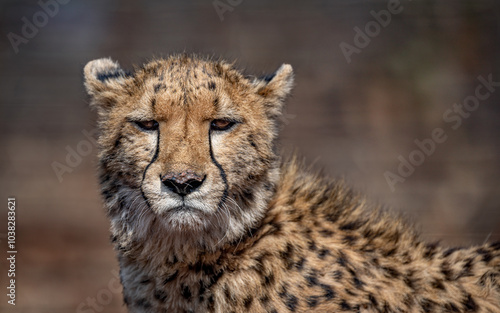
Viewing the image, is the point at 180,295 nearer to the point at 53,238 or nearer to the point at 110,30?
the point at 53,238

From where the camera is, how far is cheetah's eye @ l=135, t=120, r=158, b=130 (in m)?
2.15

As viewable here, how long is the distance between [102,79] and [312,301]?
1.16 meters

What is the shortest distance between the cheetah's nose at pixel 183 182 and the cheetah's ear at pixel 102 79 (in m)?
0.55

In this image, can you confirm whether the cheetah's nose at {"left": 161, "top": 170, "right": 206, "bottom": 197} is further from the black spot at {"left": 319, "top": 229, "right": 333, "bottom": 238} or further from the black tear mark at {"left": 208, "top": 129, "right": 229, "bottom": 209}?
the black spot at {"left": 319, "top": 229, "right": 333, "bottom": 238}

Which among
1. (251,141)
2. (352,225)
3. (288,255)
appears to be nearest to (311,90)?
(352,225)

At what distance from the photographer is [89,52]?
5.05m

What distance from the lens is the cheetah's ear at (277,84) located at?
2.38 m

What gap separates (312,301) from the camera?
212 centimetres

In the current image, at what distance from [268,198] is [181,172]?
45 cm

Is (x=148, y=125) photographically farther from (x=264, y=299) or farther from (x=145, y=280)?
(x=264, y=299)

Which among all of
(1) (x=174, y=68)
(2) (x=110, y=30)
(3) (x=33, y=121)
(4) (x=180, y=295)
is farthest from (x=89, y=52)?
(4) (x=180, y=295)

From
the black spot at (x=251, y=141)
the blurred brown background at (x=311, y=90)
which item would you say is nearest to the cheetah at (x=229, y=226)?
the black spot at (x=251, y=141)

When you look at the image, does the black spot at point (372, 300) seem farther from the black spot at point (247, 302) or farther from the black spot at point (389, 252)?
the black spot at point (247, 302)

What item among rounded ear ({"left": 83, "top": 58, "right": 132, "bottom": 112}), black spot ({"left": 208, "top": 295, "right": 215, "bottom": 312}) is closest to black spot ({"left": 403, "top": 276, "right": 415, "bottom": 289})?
black spot ({"left": 208, "top": 295, "right": 215, "bottom": 312})
